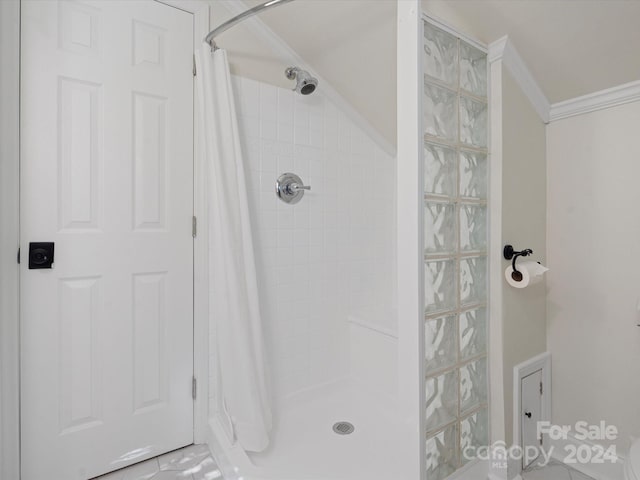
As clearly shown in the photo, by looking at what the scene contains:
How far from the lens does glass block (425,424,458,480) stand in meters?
1.18

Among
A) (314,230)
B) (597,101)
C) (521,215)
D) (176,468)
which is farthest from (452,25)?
(176,468)

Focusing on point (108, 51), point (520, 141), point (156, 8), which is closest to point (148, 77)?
point (108, 51)

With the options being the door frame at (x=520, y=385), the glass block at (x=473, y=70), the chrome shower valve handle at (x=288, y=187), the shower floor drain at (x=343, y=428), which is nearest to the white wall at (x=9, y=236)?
the chrome shower valve handle at (x=288, y=187)

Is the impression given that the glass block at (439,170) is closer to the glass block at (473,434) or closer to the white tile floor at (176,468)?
the glass block at (473,434)

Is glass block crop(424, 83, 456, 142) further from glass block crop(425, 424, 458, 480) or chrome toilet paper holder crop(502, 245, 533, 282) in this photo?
glass block crop(425, 424, 458, 480)

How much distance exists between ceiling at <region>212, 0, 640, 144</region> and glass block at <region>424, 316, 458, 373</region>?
1.15 metres

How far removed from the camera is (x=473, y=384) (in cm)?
138

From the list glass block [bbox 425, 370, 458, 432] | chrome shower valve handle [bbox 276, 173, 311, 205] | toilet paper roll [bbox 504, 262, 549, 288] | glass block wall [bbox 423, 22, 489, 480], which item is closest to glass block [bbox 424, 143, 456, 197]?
glass block wall [bbox 423, 22, 489, 480]

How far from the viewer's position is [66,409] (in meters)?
1.39

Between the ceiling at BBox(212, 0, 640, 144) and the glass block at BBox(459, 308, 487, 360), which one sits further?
the glass block at BBox(459, 308, 487, 360)

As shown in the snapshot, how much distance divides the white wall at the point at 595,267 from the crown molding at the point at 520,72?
0.39ft

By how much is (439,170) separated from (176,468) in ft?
5.59

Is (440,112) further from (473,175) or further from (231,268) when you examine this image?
(231,268)

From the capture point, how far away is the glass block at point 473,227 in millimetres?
1342
